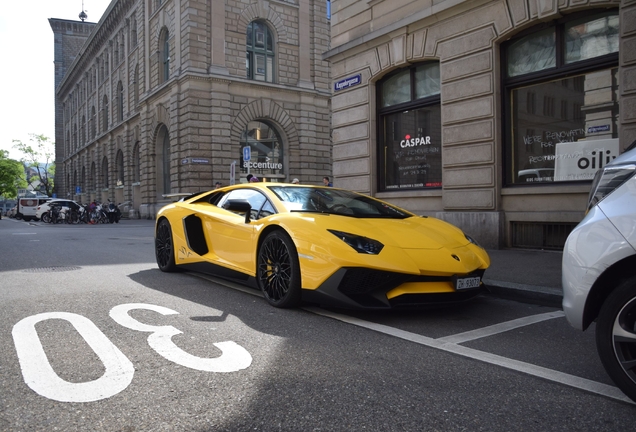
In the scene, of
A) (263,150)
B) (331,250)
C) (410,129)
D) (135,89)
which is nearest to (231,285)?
(331,250)

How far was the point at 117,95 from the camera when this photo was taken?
148 feet

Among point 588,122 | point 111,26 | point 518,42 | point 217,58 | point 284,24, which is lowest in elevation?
point 588,122

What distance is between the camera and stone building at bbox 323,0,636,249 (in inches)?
360

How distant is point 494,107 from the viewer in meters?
10.3

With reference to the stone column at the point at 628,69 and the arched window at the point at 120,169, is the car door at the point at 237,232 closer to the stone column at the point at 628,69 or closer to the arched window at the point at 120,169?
the stone column at the point at 628,69

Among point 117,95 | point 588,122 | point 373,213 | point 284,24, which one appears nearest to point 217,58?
point 284,24

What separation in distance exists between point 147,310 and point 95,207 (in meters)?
29.0

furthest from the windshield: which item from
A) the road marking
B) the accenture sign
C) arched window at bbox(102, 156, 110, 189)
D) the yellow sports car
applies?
arched window at bbox(102, 156, 110, 189)

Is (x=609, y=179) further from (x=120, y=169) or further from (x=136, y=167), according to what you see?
(x=120, y=169)

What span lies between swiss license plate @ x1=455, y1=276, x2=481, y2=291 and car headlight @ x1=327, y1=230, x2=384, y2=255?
0.73 metres

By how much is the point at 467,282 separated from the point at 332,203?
1732 millimetres

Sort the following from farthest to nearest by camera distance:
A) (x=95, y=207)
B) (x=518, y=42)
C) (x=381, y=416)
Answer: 1. (x=95, y=207)
2. (x=518, y=42)
3. (x=381, y=416)

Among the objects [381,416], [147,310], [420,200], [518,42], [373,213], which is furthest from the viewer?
[420,200]

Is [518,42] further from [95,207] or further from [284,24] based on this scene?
[95,207]
